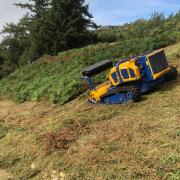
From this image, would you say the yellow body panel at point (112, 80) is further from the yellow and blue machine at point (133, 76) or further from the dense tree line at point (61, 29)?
the dense tree line at point (61, 29)

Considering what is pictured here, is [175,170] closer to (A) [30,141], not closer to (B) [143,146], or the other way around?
(B) [143,146]

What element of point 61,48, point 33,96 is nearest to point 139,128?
point 33,96

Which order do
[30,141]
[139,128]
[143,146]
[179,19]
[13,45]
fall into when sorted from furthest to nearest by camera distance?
[13,45]
[179,19]
[30,141]
[139,128]
[143,146]

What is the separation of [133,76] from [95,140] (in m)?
2.96

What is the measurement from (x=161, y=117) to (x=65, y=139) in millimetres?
2533

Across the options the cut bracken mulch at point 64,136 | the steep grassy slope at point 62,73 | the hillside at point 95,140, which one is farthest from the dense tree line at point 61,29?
the cut bracken mulch at point 64,136

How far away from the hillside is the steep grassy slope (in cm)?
99

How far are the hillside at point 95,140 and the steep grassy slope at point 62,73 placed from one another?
986 millimetres

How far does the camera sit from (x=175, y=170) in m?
8.06

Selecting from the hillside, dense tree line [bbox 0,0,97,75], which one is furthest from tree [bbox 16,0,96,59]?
the hillside

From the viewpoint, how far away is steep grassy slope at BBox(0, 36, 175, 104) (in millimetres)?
17109

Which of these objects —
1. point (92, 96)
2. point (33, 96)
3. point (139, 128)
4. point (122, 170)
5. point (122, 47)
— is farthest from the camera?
point (122, 47)

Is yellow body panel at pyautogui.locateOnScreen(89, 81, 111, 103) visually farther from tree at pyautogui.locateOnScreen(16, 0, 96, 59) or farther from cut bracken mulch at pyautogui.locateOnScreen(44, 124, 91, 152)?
tree at pyautogui.locateOnScreen(16, 0, 96, 59)

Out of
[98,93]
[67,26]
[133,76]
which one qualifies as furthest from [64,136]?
[67,26]
